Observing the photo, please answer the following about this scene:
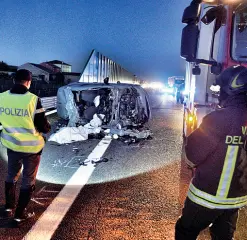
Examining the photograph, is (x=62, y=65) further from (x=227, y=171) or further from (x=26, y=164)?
(x=227, y=171)

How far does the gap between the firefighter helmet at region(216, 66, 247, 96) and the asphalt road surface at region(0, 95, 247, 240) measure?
1896mm

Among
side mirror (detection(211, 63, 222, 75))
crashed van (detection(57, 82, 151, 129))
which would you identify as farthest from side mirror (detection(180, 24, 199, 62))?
crashed van (detection(57, 82, 151, 129))

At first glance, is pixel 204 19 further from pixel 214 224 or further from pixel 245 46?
pixel 214 224

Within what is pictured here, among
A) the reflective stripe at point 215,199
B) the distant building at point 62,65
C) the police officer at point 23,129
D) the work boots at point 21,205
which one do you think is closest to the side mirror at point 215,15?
the police officer at point 23,129

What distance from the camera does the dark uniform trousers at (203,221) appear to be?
84.3 inches

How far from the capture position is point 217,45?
14.6 feet

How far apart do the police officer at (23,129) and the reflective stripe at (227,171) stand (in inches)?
85.5

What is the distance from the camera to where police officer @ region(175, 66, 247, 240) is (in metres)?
1.96

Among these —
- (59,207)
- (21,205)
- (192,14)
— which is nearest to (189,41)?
(192,14)

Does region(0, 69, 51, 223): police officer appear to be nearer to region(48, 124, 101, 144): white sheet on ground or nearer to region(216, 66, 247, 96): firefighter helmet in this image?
region(216, 66, 247, 96): firefighter helmet

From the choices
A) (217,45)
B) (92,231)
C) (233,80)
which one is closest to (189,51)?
(217,45)

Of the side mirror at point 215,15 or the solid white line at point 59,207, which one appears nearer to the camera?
the solid white line at point 59,207

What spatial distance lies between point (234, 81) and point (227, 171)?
634 millimetres

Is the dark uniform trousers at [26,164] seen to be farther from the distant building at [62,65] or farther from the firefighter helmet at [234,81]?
the distant building at [62,65]
